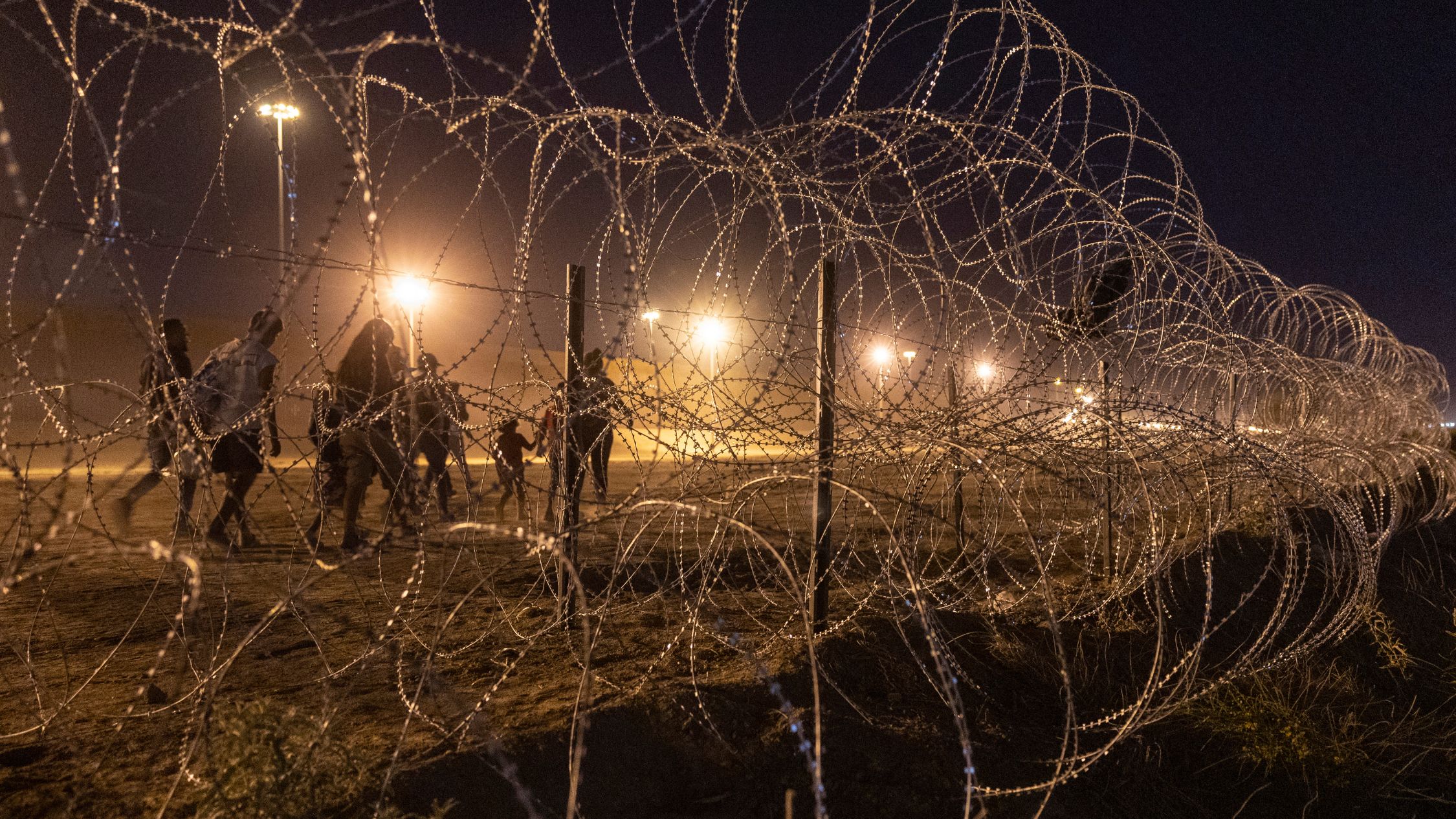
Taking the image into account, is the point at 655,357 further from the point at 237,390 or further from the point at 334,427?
the point at 237,390

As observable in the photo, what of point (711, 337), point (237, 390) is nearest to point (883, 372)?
point (711, 337)

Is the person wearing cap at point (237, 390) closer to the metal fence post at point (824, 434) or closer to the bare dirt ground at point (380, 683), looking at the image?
the bare dirt ground at point (380, 683)

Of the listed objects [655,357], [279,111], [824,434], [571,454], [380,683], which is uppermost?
[279,111]

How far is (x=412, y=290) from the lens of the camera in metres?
3.03

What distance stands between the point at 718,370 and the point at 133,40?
2.06 meters

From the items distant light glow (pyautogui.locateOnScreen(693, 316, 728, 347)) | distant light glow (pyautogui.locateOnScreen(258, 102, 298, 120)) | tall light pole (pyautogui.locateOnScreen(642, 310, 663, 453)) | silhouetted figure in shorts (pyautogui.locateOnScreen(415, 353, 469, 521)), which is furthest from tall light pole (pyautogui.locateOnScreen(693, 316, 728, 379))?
distant light glow (pyautogui.locateOnScreen(258, 102, 298, 120))

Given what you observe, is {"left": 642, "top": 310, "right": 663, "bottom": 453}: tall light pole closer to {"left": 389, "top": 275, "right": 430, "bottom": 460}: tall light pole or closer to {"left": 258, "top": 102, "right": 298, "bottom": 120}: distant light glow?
{"left": 389, "top": 275, "right": 430, "bottom": 460}: tall light pole

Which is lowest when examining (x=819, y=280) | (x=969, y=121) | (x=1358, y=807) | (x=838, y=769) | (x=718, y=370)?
(x=1358, y=807)

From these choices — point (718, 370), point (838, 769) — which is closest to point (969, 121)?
point (718, 370)

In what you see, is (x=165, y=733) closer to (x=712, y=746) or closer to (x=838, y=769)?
(x=712, y=746)

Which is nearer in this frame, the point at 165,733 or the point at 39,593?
the point at 165,733

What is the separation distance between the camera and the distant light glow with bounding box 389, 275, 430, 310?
92.6 inches

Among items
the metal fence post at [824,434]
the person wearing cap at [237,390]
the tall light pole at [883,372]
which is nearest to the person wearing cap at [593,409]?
the metal fence post at [824,434]

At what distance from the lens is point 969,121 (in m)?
3.13
